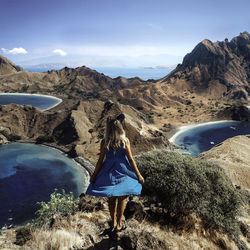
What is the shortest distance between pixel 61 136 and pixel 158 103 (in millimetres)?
59087

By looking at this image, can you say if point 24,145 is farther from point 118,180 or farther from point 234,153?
point 118,180

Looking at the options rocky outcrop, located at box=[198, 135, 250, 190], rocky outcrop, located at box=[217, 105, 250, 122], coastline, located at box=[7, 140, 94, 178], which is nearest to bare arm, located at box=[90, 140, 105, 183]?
rocky outcrop, located at box=[198, 135, 250, 190]

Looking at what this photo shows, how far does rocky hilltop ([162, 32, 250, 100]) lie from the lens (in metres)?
127

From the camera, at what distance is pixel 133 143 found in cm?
4959

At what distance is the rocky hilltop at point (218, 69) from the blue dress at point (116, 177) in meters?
131

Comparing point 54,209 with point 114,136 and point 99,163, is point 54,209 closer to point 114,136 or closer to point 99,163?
point 99,163

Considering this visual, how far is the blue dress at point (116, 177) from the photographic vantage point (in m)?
5.14

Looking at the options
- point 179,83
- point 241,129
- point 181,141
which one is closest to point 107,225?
point 181,141

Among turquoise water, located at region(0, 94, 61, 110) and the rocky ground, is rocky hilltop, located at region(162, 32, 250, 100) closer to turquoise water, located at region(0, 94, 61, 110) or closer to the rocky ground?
turquoise water, located at region(0, 94, 61, 110)

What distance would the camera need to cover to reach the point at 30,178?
42.3 m

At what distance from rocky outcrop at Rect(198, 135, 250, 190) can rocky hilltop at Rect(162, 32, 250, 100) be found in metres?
88.1

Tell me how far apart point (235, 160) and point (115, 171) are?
35.5m

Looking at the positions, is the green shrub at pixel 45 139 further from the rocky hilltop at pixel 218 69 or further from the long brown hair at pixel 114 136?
the rocky hilltop at pixel 218 69

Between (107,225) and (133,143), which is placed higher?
(107,225)
